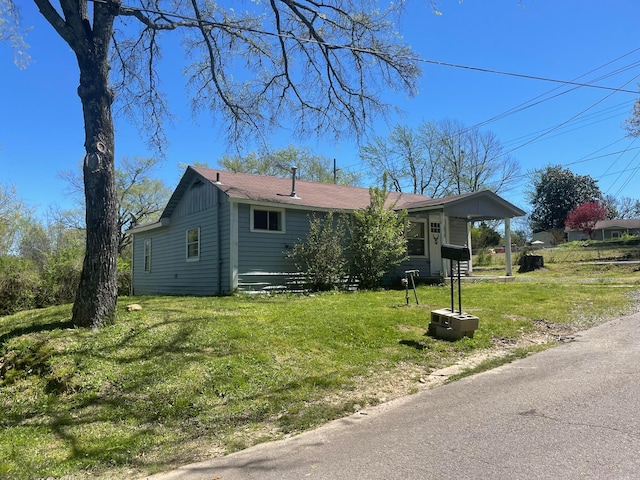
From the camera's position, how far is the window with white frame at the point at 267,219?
13523 mm

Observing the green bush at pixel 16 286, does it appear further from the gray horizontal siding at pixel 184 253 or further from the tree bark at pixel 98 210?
the tree bark at pixel 98 210

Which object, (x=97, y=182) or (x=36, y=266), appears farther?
(x=36, y=266)

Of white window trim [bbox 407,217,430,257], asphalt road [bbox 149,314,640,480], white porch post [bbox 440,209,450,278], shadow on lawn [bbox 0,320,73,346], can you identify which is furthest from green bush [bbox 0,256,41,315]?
asphalt road [bbox 149,314,640,480]


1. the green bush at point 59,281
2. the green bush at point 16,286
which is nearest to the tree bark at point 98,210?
the green bush at point 16,286

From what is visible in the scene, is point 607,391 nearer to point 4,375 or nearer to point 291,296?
point 4,375

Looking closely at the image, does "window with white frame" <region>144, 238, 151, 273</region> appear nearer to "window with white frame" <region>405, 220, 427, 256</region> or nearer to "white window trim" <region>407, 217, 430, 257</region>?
"window with white frame" <region>405, 220, 427, 256</region>

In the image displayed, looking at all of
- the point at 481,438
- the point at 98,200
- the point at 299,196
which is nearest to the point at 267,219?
the point at 299,196

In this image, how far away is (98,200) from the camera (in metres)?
7.29

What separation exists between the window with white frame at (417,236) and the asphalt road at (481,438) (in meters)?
11.3

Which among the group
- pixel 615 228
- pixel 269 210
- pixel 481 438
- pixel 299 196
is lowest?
pixel 481 438

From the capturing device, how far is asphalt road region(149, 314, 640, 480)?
10.2ft

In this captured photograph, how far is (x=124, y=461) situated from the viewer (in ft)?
12.4

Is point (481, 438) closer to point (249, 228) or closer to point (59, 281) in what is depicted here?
point (249, 228)

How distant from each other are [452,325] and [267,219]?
7.87 meters
